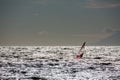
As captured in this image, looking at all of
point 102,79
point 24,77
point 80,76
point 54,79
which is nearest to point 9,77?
point 24,77

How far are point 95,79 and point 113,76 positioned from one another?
188 inches

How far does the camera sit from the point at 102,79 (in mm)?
45938

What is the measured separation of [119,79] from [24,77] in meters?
13.8

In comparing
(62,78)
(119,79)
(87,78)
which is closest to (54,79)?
(62,78)

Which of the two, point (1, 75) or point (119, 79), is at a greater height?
point (1, 75)

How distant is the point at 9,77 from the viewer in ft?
156

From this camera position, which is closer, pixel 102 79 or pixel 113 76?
pixel 102 79

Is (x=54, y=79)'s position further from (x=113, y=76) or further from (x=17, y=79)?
(x=113, y=76)

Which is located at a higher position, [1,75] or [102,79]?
[1,75]

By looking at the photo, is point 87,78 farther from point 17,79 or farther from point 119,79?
point 17,79

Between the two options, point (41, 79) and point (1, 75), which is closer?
point (41, 79)

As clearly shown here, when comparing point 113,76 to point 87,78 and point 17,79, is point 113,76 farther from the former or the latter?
point 17,79

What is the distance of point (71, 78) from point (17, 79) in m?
7.72

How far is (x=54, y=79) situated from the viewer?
4547 centimetres
